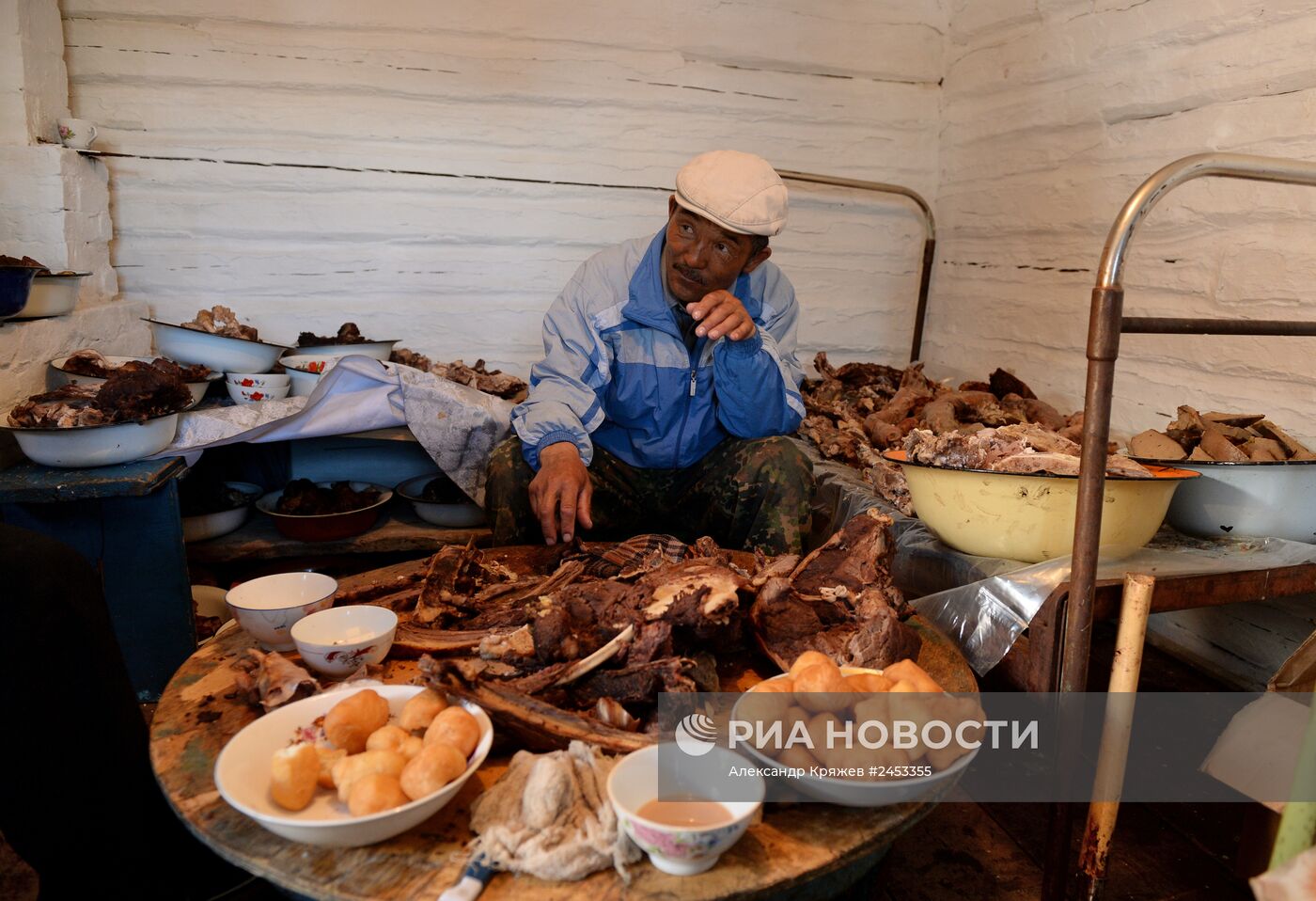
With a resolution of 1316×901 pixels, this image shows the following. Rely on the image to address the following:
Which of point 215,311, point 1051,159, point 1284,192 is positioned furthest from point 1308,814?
point 215,311

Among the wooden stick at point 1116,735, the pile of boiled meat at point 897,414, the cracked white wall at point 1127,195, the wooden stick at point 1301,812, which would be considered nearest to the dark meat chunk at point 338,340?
the pile of boiled meat at point 897,414

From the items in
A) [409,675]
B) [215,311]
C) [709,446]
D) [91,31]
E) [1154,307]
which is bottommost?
[409,675]

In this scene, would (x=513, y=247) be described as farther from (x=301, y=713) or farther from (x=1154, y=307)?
(x=301, y=713)

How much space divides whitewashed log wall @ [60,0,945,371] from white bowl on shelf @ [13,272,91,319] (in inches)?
37.8

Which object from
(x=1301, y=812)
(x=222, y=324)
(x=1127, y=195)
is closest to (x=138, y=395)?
(x=222, y=324)

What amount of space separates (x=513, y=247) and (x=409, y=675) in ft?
10.7

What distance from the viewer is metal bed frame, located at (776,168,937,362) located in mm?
4707

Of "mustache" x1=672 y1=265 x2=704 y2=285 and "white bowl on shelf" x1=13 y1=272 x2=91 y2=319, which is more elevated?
"mustache" x1=672 y1=265 x2=704 y2=285

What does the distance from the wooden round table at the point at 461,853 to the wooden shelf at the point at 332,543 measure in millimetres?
1967

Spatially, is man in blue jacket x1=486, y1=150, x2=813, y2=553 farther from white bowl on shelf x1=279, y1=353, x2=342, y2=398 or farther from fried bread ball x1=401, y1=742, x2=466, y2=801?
fried bread ball x1=401, y1=742, x2=466, y2=801

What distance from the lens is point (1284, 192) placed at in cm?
300

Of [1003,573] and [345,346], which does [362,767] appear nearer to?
[1003,573]

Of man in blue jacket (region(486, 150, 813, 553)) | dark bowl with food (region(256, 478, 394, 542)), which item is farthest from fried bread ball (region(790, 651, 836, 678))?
dark bowl with food (region(256, 478, 394, 542))

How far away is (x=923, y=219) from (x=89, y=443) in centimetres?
453
